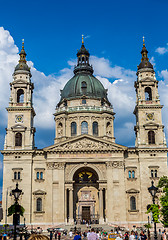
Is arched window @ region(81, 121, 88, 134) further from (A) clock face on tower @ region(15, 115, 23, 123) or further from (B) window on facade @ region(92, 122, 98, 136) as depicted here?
(A) clock face on tower @ region(15, 115, 23, 123)

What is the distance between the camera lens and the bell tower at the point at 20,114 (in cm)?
6181

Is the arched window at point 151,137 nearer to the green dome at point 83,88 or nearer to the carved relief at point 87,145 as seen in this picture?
the carved relief at point 87,145

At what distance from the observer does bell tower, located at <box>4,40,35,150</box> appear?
6181cm

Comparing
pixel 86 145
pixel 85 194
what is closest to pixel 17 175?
pixel 85 194

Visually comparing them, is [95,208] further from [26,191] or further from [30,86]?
[30,86]

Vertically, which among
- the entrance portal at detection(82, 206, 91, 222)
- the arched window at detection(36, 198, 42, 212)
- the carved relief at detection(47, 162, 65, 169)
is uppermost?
the carved relief at detection(47, 162, 65, 169)

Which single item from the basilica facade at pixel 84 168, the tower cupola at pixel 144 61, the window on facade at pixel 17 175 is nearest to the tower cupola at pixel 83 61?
the tower cupola at pixel 144 61

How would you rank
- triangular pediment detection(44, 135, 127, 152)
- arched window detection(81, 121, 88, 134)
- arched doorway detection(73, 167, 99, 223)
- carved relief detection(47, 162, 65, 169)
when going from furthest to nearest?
1. arched window detection(81, 121, 88, 134)
2. arched doorway detection(73, 167, 99, 223)
3. triangular pediment detection(44, 135, 127, 152)
4. carved relief detection(47, 162, 65, 169)

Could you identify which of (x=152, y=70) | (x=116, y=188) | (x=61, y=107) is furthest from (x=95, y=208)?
(x=152, y=70)

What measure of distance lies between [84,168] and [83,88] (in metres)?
20.9

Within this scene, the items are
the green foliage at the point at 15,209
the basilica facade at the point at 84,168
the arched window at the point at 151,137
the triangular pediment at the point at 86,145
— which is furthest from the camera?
the arched window at the point at 151,137

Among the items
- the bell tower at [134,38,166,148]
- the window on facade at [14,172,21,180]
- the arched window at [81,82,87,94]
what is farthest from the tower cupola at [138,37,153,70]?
the window on facade at [14,172,21,180]

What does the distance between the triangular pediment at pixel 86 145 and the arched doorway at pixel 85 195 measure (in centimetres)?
398

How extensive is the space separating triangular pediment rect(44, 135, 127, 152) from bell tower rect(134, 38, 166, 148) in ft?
18.0
